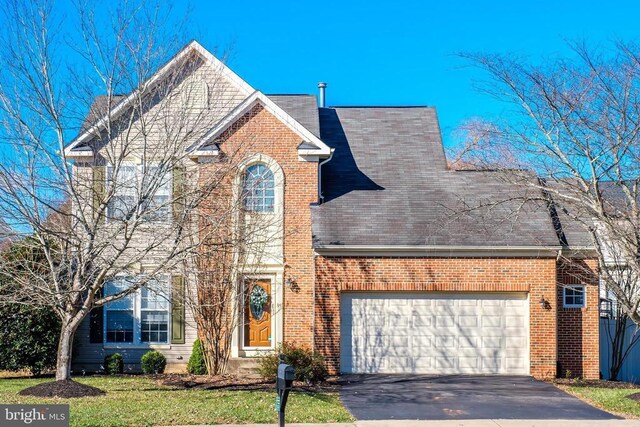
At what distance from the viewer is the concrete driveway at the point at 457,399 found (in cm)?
1259

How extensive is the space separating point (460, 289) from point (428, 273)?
80 centimetres

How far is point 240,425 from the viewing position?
11.3 metres

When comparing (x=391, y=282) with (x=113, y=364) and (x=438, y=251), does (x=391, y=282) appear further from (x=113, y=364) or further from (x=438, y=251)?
(x=113, y=364)

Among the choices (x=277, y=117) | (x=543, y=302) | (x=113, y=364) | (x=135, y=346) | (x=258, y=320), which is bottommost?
(x=113, y=364)

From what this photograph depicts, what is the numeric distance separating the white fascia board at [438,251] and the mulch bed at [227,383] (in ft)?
9.43

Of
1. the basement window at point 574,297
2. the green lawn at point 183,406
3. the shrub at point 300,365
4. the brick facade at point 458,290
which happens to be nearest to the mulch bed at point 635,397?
the brick facade at point 458,290

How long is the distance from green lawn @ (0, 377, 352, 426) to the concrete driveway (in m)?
0.70

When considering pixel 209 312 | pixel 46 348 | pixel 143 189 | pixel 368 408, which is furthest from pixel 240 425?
pixel 46 348

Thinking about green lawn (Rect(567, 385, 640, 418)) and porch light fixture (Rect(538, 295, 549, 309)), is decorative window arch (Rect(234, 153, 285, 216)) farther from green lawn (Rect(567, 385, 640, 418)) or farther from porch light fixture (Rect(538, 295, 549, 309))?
green lawn (Rect(567, 385, 640, 418))

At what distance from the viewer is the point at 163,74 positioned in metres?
15.2

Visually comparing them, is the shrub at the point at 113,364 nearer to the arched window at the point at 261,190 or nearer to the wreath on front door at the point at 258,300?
the wreath on front door at the point at 258,300

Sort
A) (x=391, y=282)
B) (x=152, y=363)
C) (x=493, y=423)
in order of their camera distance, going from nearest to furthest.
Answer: (x=493, y=423)
(x=391, y=282)
(x=152, y=363)

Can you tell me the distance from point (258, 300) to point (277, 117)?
4.45 meters

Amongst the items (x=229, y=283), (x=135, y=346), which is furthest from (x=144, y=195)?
(x=135, y=346)
